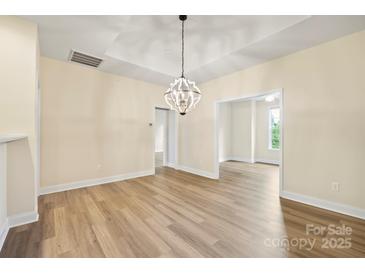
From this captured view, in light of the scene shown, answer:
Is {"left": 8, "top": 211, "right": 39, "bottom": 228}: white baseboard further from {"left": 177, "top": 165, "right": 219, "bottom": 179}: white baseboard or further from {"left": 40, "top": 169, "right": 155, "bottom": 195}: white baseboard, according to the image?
{"left": 177, "top": 165, "right": 219, "bottom": 179}: white baseboard

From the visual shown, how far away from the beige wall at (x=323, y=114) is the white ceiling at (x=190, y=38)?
261 millimetres

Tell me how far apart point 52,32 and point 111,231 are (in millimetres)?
3065

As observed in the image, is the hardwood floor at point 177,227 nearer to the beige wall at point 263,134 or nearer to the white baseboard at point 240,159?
the white baseboard at point 240,159

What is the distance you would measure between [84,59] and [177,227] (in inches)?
145

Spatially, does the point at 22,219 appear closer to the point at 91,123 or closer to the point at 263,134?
the point at 91,123

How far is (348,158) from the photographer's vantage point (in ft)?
7.97

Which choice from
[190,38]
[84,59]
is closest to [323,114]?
[190,38]

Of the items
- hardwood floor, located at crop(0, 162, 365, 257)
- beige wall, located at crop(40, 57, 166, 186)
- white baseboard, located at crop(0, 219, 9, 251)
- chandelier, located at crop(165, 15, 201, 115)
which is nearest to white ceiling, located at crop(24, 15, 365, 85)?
beige wall, located at crop(40, 57, 166, 186)

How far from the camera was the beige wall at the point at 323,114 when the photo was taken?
2.36 m

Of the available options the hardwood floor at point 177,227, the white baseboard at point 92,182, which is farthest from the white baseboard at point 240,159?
the white baseboard at point 92,182

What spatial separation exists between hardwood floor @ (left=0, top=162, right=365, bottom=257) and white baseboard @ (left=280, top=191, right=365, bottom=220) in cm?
13
